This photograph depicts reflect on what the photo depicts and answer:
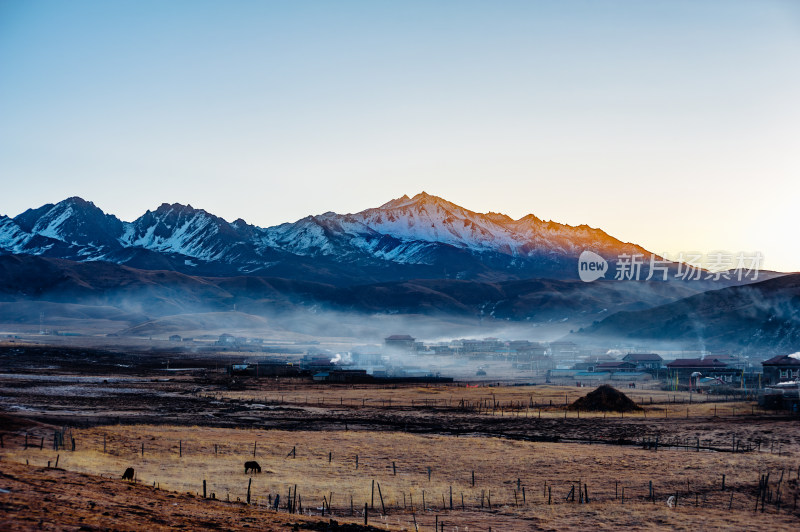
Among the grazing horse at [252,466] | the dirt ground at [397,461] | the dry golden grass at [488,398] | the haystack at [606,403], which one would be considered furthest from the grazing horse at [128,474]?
the haystack at [606,403]

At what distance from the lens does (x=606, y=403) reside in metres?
70.2

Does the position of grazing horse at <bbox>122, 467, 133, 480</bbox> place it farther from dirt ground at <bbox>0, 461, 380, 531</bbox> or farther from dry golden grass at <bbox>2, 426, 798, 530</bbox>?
dirt ground at <bbox>0, 461, 380, 531</bbox>

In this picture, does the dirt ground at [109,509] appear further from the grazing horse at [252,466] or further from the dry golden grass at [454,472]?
the grazing horse at [252,466]

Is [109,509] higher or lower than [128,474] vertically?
higher

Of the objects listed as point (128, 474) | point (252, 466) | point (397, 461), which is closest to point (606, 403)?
point (397, 461)

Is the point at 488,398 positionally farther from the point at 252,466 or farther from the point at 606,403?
the point at 252,466

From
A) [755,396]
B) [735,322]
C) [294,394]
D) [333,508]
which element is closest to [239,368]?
[294,394]

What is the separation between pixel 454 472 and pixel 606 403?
34.9 metres

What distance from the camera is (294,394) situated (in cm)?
8762

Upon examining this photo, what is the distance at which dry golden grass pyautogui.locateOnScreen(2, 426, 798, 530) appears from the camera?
30.4m

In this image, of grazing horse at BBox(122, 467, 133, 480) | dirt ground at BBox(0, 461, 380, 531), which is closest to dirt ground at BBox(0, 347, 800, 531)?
dirt ground at BBox(0, 461, 380, 531)

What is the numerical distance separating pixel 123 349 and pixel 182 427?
5404 inches

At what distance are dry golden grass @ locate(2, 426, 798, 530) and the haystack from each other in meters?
22.1

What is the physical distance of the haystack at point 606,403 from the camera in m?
69.6
